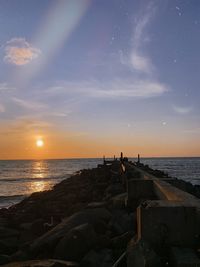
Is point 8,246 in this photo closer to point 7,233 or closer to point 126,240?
point 7,233

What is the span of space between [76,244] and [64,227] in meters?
1.44

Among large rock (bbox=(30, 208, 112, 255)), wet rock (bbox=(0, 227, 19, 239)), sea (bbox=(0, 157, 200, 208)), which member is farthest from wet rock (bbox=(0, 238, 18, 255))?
sea (bbox=(0, 157, 200, 208))

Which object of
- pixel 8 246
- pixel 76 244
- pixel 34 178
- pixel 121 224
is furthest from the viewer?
pixel 34 178

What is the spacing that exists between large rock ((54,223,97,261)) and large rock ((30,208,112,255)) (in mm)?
539

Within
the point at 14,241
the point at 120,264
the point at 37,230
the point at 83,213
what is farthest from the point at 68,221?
the point at 120,264

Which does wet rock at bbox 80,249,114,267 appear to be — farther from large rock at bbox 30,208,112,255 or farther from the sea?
the sea

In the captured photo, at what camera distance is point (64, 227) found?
7309mm

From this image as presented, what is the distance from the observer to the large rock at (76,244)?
229 inches

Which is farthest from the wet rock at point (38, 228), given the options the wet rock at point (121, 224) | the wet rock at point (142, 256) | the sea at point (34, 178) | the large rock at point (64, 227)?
the sea at point (34, 178)

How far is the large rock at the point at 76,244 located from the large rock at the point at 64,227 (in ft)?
1.77

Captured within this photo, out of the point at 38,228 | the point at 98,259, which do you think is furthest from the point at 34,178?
the point at 98,259

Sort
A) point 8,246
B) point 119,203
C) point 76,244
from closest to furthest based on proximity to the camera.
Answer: point 76,244 → point 8,246 → point 119,203

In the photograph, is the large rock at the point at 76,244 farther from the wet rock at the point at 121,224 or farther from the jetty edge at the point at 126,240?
the wet rock at the point at 121,224

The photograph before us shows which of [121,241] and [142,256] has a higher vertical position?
[142,256]
